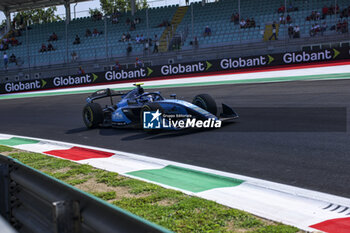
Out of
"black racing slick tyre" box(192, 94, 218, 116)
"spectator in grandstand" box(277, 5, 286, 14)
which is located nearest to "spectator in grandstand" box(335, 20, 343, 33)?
"spectator in grandstand" box(277, 5, 286, 14)

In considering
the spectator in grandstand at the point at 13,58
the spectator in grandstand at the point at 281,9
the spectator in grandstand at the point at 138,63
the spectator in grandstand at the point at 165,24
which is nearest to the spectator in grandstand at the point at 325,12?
the spectator in grandstand at the point at 281,9

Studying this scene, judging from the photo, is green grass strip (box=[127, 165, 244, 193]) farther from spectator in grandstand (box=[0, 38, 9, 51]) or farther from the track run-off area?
spectator in grandstand (box=[0, 38, 9, 51])

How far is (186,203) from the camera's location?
13.5 ft

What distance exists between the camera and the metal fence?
2.17 metres

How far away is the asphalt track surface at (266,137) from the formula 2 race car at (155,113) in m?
0.21

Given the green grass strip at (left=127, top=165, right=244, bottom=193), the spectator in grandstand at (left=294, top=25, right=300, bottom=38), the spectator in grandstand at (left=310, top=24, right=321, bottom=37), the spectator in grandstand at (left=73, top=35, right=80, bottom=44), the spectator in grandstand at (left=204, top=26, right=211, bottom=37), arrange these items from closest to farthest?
1. the green grass strip at (left=127, top=165, right=244, bottom=193)
2. the spectator in grandstand at (left=310, top=24, right=321, bottom=37)
3. the spectator in grandstand at (left=294, top=25, right=300, bottom=38)
4. the spectator in grandstand at (left=204, top=26, right=211, bottom=37)
5. the spectator in grandstand at (left=73, top=35, right=80, bottom=44)

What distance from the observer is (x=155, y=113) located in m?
8.35

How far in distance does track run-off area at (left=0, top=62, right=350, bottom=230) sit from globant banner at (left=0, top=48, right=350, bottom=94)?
8045mm

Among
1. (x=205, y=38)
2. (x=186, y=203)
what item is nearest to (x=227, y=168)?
(x=186, y=203)

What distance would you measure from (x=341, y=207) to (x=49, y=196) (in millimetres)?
2596

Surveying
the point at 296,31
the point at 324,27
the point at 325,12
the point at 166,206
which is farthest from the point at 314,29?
the point at 166,206

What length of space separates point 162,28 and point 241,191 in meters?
30.1

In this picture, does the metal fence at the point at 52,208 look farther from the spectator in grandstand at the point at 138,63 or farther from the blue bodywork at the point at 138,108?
the spectator in grandstand at the point at 138,63

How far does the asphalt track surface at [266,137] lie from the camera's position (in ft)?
16.8
